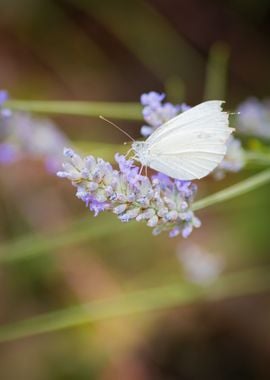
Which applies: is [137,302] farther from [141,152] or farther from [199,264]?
[141,152]

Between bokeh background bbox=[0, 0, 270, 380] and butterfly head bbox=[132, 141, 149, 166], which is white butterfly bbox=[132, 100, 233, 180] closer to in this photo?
butterfly head bbox=[132, 141, 149, 166]

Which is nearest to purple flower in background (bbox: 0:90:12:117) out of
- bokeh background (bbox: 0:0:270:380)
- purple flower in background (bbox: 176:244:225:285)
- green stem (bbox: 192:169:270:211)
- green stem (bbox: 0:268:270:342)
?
green stem (bbox: 192:169:270:211)

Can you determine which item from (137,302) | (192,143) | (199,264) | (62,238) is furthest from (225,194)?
(199,264)

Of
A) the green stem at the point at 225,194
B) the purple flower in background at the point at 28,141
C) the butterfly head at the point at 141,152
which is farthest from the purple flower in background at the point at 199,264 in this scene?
the butterfly head at the point at 141,152

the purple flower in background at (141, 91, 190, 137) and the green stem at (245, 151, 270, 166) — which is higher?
the green stem at (245, 151, 270, 166)

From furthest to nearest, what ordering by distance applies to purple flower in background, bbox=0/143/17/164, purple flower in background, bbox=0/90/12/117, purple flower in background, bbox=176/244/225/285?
purple flower in background, bbox=176/244/225/285, purple flower in background, bbox=0/143/17/164, purple flower in background, bbox=0/90/12/117

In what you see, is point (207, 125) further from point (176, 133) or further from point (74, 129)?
point (74, 129)

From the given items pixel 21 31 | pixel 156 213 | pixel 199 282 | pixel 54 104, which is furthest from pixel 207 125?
pixel 21 31
